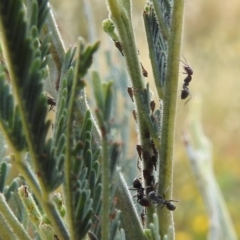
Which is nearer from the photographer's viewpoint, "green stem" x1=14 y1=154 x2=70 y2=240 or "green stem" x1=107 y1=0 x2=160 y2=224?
"green stem" x1=14 y1=154 x2=70 y2=240

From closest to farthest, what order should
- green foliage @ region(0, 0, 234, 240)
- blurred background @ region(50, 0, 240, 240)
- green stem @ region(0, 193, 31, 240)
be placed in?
green foliage @ region(0, 0, 234, 240)
green stem @ region(0, 193, 31, 240)
blurred background @ region(50, 0, 240, 240)

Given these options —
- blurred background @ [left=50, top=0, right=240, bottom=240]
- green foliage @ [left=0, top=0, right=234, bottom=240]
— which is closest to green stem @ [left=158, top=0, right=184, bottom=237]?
green foliage @ [left=0, top=0, right=234, bottom=240]

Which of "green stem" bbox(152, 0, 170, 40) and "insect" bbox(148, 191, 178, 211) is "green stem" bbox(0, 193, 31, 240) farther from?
"green stem" bbox(152, 0, 170, 40)

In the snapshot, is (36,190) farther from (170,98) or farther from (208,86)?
(208,86)

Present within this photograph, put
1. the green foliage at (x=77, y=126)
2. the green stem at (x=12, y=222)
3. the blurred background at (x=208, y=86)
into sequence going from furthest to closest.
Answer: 1. the blurred background at (x=208, y=86)
2. the green stem at (x=12, y=222)
3. the green foliage at (x=77, y=126)

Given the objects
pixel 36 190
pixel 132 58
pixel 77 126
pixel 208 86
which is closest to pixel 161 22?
pixel 132 58

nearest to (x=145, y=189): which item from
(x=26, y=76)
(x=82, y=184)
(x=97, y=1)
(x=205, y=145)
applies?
(x=82, y=184)

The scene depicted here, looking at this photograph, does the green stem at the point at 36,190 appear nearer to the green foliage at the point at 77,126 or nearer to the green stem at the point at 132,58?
the green foliage at the point at 77,126

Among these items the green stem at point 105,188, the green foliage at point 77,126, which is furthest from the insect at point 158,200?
the green stem at point 105,188

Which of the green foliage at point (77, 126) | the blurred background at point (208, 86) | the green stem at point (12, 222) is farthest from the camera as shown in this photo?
the blurred background at point (208, 86)
